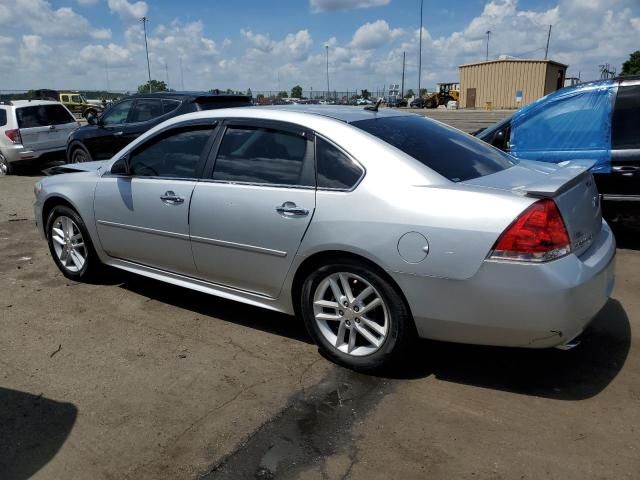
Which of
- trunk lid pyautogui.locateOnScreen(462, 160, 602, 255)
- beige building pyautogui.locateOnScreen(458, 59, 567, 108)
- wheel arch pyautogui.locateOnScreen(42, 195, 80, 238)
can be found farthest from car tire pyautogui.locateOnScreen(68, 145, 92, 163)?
beige building pyautogui.locateOnScreen(458, 59, 567, 108)

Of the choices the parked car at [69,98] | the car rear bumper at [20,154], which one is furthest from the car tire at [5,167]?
the parked car at [69,98]

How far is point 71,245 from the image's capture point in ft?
16.1

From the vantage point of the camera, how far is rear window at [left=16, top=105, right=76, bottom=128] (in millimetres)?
12016

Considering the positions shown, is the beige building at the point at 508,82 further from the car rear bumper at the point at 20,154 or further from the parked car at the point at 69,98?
the car rear bumper at the point at 20,154

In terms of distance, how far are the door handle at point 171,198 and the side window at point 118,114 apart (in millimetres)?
6550

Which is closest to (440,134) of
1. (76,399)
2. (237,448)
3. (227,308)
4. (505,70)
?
(227,308)

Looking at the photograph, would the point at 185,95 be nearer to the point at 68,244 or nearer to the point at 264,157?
the point at 68,244

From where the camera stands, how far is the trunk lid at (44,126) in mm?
12008

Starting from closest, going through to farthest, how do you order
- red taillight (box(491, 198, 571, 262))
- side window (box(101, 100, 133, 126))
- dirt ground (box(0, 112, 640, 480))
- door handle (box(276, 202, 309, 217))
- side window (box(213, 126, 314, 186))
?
1. dirt ground (box(0, 112, 640, 480))
2. red taillight (box(491, 198, 571, 262))
3. door handle (box(276, 202, 309, 217))
4. side window (box(213, 126, 314, 186))
5. side window (box(101, 100, 133, 126))

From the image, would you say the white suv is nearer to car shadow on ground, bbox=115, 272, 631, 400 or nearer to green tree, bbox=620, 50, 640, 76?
car shadow on ground, bbox=115, 272, 631, 400

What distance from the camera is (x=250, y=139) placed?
12.2 feet

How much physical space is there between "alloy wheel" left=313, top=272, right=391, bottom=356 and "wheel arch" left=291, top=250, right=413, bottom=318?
0.10m

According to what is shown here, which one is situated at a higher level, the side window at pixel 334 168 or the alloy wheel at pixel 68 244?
the side window at pixel 334 168

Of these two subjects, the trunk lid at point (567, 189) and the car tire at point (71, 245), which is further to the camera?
the car tire at point (71, 245)
